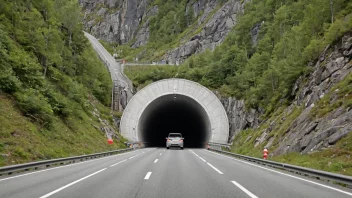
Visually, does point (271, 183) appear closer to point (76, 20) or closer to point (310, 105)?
point (310, 105)

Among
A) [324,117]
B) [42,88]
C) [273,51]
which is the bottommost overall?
[324,117]

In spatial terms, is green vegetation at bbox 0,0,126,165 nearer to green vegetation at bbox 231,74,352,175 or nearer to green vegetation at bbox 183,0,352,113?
green vegetation at bbox 231,74,352,175

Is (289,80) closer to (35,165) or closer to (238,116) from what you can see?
(238,116)

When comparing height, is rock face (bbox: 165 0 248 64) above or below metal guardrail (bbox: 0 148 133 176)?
above

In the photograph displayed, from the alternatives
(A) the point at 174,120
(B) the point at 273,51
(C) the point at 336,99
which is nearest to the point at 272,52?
(B) the point at 273,51

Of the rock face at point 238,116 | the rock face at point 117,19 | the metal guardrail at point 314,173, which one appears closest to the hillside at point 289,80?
the rock face at point 238,116

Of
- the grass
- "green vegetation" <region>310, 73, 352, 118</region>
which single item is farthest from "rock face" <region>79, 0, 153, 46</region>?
"green vegetation" <region>310, 73, 352, 118</region>

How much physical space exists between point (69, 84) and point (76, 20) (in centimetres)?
1033

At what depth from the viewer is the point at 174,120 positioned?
5284cm

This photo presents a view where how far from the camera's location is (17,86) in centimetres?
1853

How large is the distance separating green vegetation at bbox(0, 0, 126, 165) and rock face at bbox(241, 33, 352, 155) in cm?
1282

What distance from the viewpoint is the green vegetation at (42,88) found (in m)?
16.1

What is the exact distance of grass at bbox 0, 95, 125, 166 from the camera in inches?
542

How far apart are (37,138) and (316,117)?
49.3 ft
